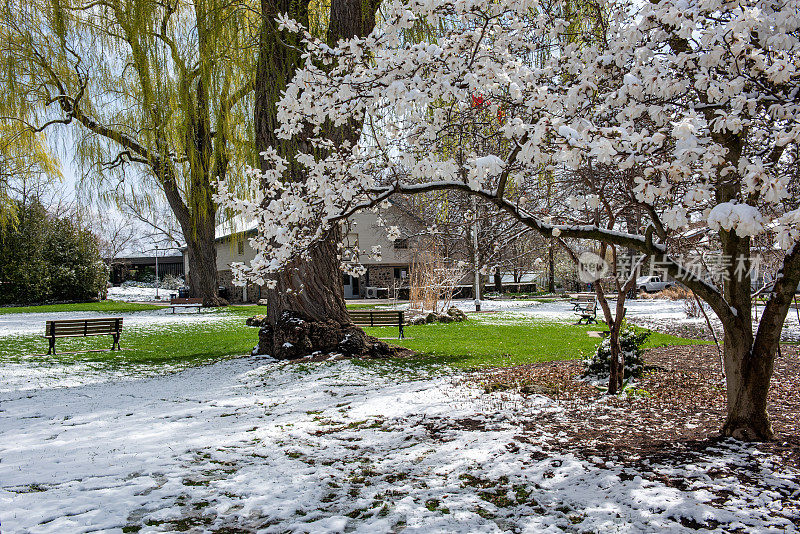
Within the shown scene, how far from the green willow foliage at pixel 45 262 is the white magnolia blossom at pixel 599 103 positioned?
2269cm

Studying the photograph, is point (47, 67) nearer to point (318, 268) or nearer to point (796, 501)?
point (318, 268)

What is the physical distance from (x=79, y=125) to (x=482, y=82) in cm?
1011

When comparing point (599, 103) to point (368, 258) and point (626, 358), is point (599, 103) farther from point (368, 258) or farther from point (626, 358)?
point (368, 258)

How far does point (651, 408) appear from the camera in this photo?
5.59m

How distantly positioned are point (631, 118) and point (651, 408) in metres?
3.31

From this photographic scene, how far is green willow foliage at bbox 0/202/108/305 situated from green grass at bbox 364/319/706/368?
1786 cm

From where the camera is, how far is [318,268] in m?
8.96

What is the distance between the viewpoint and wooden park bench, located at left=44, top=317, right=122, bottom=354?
1064 cm

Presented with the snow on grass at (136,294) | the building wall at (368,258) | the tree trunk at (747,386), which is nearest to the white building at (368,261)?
the building wall at (368,258)

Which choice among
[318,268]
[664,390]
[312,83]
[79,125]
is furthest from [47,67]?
[664,390]

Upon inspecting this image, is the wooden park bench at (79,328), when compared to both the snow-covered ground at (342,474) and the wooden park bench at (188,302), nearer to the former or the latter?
the snow-covered ground at (342,474)

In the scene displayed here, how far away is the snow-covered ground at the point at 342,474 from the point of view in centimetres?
303

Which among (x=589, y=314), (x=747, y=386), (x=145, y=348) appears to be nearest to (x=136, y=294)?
(x=145, y=348)

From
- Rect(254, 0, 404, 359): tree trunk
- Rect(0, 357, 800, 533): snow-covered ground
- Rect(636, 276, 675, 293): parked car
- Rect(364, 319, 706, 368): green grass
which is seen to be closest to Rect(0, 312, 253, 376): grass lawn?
Rect(254, 0, 404, 359): tree trunk
